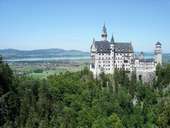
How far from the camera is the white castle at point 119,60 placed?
301ft

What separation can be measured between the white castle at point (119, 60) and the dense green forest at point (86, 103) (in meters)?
6.26

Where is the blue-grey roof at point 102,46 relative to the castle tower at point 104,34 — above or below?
below

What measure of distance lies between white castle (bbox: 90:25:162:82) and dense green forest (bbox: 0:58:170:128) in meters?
6.26

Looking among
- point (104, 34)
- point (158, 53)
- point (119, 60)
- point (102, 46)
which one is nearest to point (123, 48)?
point (119, 60)

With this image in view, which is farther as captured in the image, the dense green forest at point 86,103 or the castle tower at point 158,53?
the castle tower at point 158,53

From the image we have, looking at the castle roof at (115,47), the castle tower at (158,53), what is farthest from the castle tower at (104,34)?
the castle tower at (158,53)

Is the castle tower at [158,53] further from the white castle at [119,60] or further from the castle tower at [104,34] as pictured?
the castle tower at [104,34]

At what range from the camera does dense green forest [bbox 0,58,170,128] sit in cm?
5206

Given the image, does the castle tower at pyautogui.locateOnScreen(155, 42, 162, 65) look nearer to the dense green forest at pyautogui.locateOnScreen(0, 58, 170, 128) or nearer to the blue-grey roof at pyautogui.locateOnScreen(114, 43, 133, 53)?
the blue-grey roof at pyautogui.locateOnScreen(114, 43, 133, 53)

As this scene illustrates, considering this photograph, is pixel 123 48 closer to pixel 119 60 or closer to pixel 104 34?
pixel 119 60

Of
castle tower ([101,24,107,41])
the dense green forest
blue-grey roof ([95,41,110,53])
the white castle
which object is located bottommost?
the dense green forest

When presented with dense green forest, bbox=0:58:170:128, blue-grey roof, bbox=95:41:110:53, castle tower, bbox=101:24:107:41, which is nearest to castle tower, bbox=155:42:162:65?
dense green forest, bbox=0:58:170:128

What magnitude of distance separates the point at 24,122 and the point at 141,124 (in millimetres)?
19704

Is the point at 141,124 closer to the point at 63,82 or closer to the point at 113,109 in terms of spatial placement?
the point at 113,109
